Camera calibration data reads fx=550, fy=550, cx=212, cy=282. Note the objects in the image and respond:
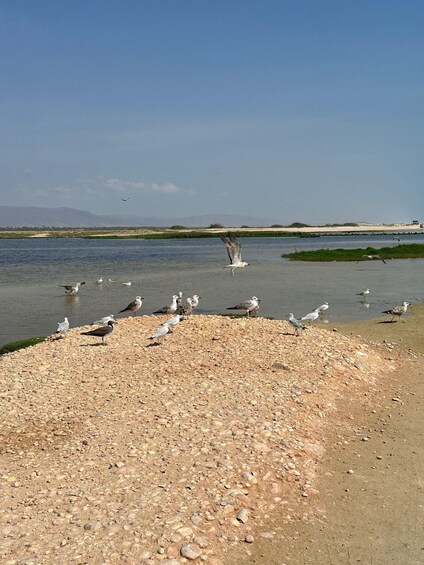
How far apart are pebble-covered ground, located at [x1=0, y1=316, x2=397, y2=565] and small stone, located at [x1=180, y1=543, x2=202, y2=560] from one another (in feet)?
0.07

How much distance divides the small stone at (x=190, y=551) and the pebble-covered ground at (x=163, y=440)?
0.9 inches

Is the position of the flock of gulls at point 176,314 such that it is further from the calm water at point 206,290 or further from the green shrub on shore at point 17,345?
the calm water at point 206,290

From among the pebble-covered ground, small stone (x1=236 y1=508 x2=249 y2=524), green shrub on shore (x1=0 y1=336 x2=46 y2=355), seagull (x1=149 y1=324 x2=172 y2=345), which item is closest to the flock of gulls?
seagull (x1=149 y1=324 x2=172 y2=345)

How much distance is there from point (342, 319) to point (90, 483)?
17630 millimetres

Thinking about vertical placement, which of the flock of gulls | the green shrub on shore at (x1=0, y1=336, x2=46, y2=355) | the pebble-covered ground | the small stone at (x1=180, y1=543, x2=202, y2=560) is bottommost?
the green shrub on shore at (x1=0, y1=336, x2=46, y2=355)

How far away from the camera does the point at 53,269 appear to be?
56.0m

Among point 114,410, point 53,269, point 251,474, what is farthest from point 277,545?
point 53,269

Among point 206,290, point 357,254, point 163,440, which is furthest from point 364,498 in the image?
point 357,254

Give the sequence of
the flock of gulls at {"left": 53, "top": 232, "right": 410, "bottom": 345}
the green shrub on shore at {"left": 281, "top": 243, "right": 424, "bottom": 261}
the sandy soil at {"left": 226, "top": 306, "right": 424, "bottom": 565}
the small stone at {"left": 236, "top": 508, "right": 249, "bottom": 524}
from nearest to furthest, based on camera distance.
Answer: the sandy soil at {"left": 226, "top": 306, "right": 424, "bottom": 565} → the small stone at {"left": 236, "top": 508, "right": 249, "bottom": 524} → the flock of gulls at {"left": 53, "top": 232, "right": 410, "bottom": 345} → the green shrub on shore at {"left": 281, "top": 243, "right": 424, "bottom": 261}

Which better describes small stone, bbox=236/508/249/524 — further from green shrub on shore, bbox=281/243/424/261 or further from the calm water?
green shrub on shore, bbox=281/243/424/261

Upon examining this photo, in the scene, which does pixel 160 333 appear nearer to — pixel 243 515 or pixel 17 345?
pixel 17 345

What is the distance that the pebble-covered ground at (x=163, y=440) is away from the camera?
6.80 metres

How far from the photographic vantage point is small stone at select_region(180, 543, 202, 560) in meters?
6.43

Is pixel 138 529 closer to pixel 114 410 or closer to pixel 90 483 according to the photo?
pixel 90 483
